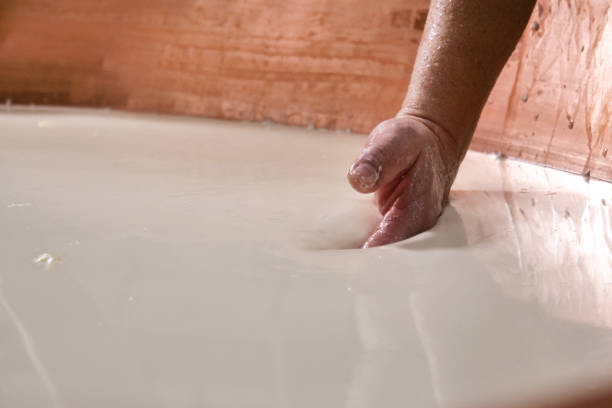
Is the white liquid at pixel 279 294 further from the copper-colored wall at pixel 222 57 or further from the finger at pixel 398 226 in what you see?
the copper-colored wall at pixel 222 57

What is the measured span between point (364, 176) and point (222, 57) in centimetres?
120

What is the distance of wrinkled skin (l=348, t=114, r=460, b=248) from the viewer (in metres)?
0.86

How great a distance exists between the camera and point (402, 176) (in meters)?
0.95

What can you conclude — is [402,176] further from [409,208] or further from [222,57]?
[222,57]

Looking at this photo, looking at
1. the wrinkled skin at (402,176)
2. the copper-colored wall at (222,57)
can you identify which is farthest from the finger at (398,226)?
the copper-colored wall at (222,57)

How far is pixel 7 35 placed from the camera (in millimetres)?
1943

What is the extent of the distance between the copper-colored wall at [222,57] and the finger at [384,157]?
787 millimetres

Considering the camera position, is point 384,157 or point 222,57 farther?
point 222,57

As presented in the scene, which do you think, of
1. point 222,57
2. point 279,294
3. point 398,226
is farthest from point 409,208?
point 222,57

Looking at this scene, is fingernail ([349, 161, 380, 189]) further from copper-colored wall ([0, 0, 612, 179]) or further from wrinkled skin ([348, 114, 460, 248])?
copper-colored wall ([0, 0, 612, 179])

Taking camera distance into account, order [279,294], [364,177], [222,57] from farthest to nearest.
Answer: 1. [222,57]
2. [364,177]
3. [279,294]

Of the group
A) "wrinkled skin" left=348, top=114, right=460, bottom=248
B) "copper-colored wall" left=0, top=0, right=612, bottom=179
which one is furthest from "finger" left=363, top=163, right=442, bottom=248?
"copper-colored wall" left=0, top=0, right=612, bottom=179

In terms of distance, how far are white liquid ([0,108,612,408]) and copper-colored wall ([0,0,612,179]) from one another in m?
0.72

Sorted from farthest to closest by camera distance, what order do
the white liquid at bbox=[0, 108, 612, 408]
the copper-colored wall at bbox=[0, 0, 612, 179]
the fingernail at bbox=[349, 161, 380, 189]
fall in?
1. the copper-colored wall at bbox=[0, 0, 612, 179]
2. the fingernail at bbox=[349, 161, 380, 189]
3. the white liquid at bbox=[0, 108, 612, 408]
